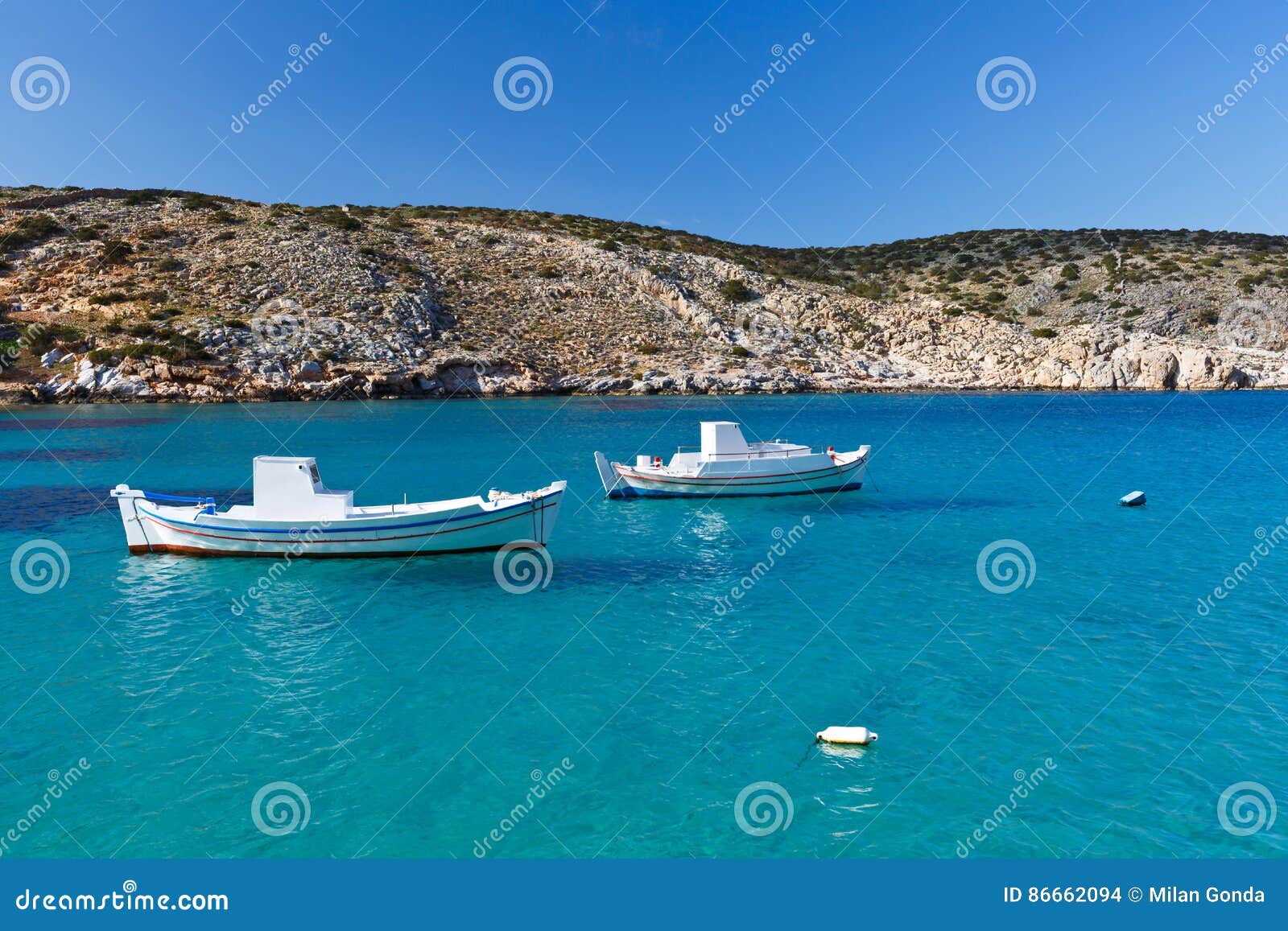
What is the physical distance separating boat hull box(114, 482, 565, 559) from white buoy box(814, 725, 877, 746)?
10572 millimetres

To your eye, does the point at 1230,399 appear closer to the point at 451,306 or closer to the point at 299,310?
the point at 451,306

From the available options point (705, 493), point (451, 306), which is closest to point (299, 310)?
point (451, 306)

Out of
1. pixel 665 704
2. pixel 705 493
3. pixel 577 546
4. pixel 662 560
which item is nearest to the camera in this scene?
pixel 665 704

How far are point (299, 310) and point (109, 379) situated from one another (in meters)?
16.4

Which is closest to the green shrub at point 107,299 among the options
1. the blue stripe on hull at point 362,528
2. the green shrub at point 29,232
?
the green shrub at point 29,232

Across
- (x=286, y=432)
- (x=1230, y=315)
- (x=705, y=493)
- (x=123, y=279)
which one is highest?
(x=1230, y=315)

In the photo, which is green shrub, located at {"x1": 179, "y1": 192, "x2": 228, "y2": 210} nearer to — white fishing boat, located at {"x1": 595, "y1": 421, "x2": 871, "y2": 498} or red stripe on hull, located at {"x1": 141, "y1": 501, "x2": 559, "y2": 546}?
white fishing boat, located at {"x1": 595, "y1": 421, "x2": 871, "y2": 498}

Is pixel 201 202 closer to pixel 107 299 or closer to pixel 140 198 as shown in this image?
pixel 140 198

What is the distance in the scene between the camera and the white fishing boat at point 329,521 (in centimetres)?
1888

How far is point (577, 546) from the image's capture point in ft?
71.1

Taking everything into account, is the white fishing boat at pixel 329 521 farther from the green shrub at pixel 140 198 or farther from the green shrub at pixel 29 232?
the green shrub at pixel 140 198

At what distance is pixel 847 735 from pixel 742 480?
19131 mm

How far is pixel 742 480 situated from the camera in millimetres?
29078

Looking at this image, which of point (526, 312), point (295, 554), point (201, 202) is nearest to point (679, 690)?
point (295, 554)
